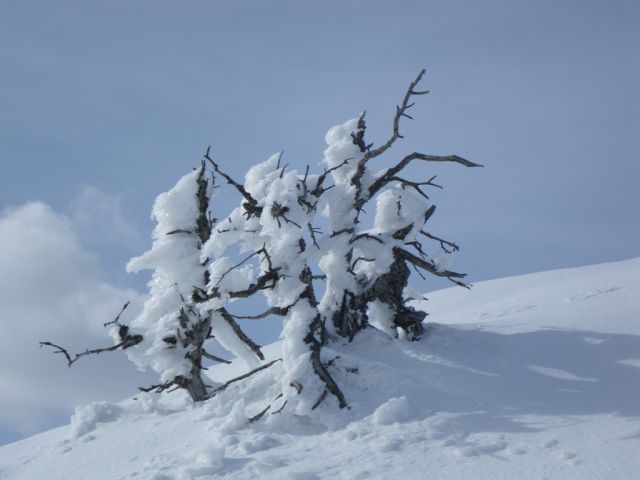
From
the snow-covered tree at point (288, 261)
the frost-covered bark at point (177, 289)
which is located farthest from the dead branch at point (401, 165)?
the frost-covered bark at point (177, 289)

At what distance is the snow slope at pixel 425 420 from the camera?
5.79 metres

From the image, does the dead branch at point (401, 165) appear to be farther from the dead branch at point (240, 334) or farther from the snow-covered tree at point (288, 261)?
the dead branch at point (240, 334)

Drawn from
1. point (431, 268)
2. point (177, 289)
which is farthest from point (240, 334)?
point (431, 268)

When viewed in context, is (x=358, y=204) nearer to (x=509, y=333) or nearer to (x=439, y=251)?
(x=439, y=251)

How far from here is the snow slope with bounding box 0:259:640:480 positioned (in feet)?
19.0

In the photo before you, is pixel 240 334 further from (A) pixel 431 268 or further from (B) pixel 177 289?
(A) pixel 431 268

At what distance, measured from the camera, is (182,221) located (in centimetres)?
912

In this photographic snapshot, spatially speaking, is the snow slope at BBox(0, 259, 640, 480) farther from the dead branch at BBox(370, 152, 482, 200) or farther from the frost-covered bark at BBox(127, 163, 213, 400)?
the dead branch at BBox(370, 152, 482, 200)

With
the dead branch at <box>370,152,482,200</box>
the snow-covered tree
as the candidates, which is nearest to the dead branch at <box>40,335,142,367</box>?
the snow-covered tree

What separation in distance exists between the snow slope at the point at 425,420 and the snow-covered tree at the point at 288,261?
53cm

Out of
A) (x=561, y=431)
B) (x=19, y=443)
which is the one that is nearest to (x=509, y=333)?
(x=561, y=431)

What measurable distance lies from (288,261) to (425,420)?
2471 millimetres

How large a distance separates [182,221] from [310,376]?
3.15 meters

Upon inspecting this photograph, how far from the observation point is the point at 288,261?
781cm
